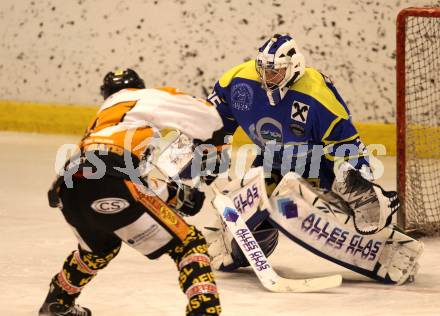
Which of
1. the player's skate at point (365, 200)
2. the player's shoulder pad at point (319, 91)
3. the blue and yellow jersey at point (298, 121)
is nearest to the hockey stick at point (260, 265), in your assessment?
the player's skate at point (365, 200)

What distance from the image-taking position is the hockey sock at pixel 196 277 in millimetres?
2953

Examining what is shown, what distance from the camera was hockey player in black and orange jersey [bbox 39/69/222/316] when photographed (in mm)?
2990

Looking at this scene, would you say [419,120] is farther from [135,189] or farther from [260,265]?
[135,189]

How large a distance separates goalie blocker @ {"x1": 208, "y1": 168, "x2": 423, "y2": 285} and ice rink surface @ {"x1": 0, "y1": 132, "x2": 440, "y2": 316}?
8 cm

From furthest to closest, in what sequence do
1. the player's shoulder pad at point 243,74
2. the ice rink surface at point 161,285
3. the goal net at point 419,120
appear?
the goal net at point 419,120 → the player's shoulder pad at point 243,74 → the ice rink surface at point 161,285

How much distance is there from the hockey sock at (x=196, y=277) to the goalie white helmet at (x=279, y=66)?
1081mm

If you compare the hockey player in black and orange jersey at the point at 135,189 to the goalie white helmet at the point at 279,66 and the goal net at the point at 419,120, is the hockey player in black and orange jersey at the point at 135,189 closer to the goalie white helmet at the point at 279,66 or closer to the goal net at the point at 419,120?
the goalie white helmet at the point at 279,66

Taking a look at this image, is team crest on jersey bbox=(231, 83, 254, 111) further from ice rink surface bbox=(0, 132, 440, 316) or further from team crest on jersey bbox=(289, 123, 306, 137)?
ice rink surface bbox=(0, 132, 440, 316)

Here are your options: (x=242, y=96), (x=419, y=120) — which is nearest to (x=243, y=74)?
(x=242, y=96)

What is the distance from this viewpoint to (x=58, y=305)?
3.35m

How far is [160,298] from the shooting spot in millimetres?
3666

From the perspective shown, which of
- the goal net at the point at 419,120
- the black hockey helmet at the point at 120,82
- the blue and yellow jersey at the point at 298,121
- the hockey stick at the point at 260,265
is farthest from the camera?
the goal net at the point at 419,120

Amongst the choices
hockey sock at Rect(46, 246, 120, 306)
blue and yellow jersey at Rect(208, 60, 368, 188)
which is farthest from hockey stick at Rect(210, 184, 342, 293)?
hockey sock at Rect(46, 246, 120, 306)

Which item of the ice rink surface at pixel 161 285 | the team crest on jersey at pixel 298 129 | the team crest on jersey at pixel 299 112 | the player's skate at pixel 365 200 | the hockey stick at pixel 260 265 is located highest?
the team crest on jersey at pixel 299 112
